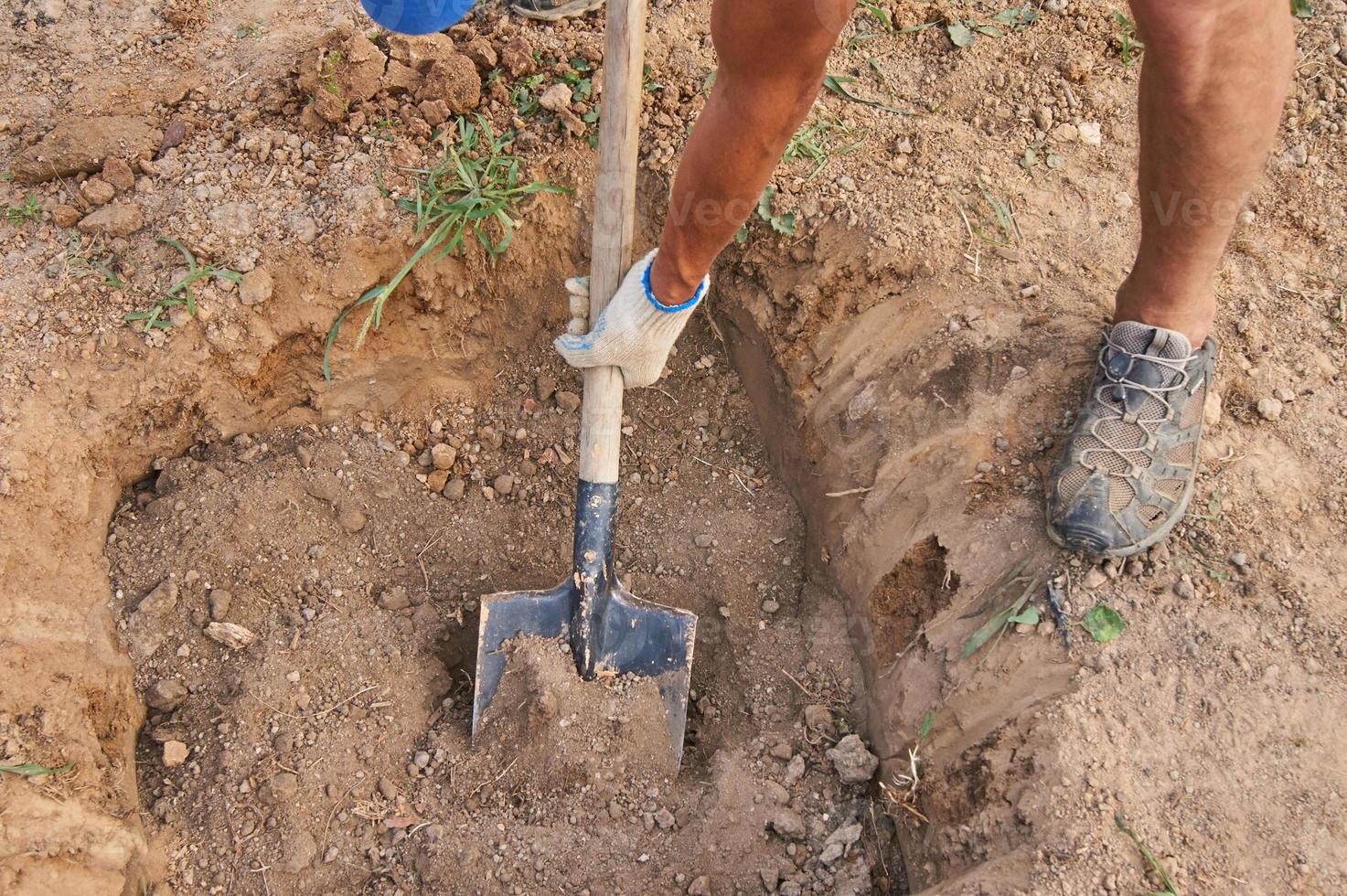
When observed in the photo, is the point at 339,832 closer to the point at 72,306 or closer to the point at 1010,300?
the point at 72,306

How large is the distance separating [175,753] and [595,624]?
1049 millimetres

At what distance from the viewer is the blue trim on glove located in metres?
2.23

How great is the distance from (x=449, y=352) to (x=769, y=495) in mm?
1055

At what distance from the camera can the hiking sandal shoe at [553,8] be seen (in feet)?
9.58

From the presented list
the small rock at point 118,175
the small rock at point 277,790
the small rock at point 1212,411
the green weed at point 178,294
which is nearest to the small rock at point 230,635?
the small rock at point 277,790

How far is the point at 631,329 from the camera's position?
2299 mm

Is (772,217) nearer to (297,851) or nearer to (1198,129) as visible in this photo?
(1198,129)

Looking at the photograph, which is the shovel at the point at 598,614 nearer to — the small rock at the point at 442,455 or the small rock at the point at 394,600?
the small rock at the point at 394,600

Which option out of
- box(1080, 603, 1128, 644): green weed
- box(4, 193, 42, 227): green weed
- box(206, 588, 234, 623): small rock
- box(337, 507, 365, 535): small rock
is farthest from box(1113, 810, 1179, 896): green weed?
box(4, 193, 42, 227): green weed

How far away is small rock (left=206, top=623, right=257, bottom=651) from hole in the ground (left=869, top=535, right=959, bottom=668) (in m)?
1.60

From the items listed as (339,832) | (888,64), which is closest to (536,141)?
(888,64)

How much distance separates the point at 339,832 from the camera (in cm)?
230

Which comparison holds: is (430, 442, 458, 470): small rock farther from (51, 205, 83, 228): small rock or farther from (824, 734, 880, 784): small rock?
(824, 734, 880, 784): small rock

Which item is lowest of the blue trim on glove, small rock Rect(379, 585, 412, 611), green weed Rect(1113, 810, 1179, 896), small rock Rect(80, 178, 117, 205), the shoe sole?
small rock Rect(379, 585, 412, 611)
